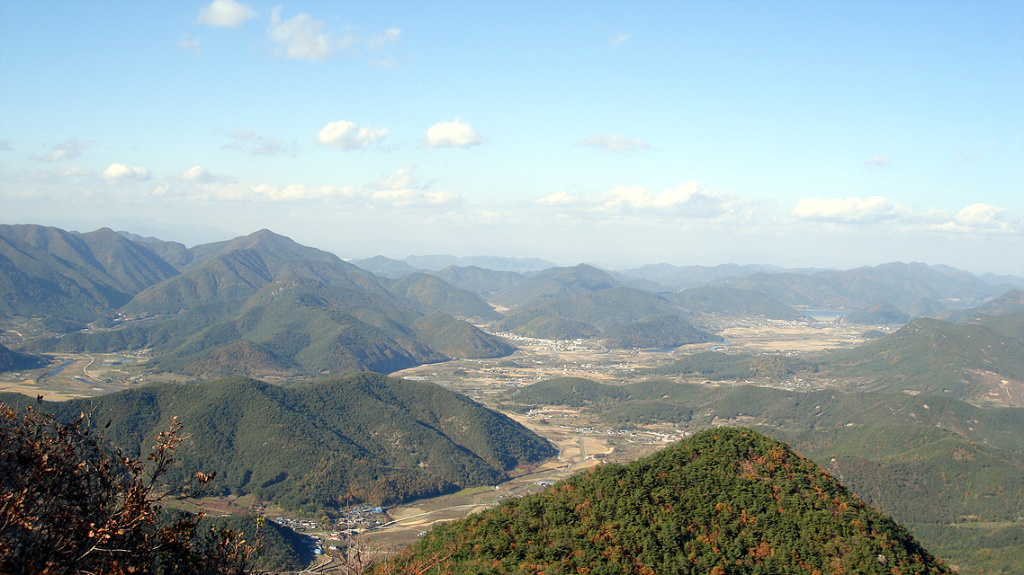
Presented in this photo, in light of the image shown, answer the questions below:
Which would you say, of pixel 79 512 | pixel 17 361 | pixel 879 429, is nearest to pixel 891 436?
pixel 879 429

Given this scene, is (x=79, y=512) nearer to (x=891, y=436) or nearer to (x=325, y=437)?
(x=325, y=437)

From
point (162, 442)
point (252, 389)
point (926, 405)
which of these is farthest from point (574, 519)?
point (926, 405)

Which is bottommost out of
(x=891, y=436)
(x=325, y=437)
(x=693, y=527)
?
(x=325, y=437)

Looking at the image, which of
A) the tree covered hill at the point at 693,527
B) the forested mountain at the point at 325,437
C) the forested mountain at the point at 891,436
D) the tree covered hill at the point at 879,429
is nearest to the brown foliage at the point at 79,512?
the tree covered hill at the point at 693,527

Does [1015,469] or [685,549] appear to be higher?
[685,549]

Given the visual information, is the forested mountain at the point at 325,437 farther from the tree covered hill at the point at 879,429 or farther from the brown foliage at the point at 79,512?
the brown foliage at the point at 79,512

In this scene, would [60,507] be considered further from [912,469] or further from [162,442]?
[912,469]

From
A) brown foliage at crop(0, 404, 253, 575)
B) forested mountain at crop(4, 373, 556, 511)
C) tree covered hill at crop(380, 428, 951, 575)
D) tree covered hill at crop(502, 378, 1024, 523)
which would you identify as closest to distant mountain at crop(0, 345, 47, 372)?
forested mountain at crop(4, 373, 556, 511)
